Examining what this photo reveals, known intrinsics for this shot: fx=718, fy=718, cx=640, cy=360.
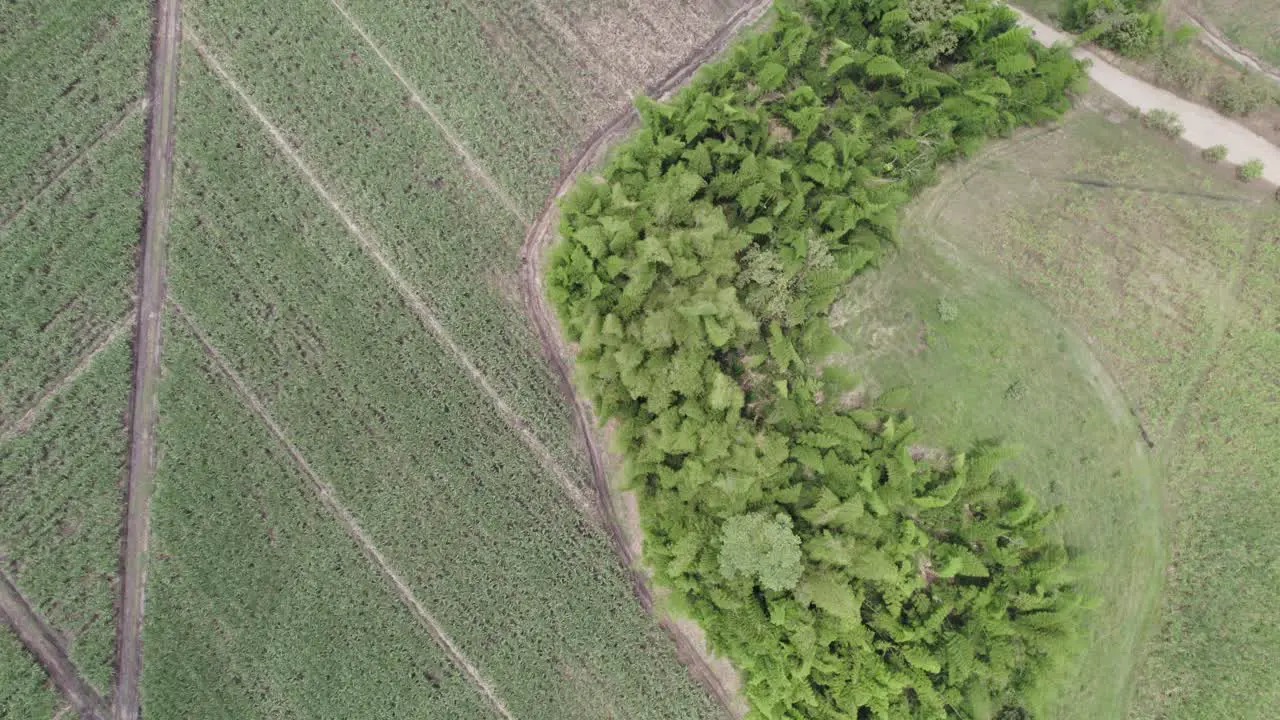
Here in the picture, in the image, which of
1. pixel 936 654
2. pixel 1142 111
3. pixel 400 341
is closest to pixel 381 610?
pixel 400 341

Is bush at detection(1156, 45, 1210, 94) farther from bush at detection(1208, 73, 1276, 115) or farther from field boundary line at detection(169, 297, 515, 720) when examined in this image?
field boundary line at detection(169, 297, 515, 720)

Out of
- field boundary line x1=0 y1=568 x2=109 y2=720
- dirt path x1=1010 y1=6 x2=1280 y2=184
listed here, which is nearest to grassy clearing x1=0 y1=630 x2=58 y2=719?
field boundary line x1=0 y1=568 x2=109 y2=720

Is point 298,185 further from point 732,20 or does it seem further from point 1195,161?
Answer: point 1195,161

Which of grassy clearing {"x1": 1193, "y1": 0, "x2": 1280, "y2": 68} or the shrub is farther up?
grassy clearing {"x1": 1193, "y1": 0, "x2": 1280, "y2": 68}

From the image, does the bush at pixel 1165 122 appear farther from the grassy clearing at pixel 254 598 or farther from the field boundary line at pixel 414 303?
the grassy clearing at pixel 254 598

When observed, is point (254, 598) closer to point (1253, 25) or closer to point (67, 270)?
point (67, 270)
